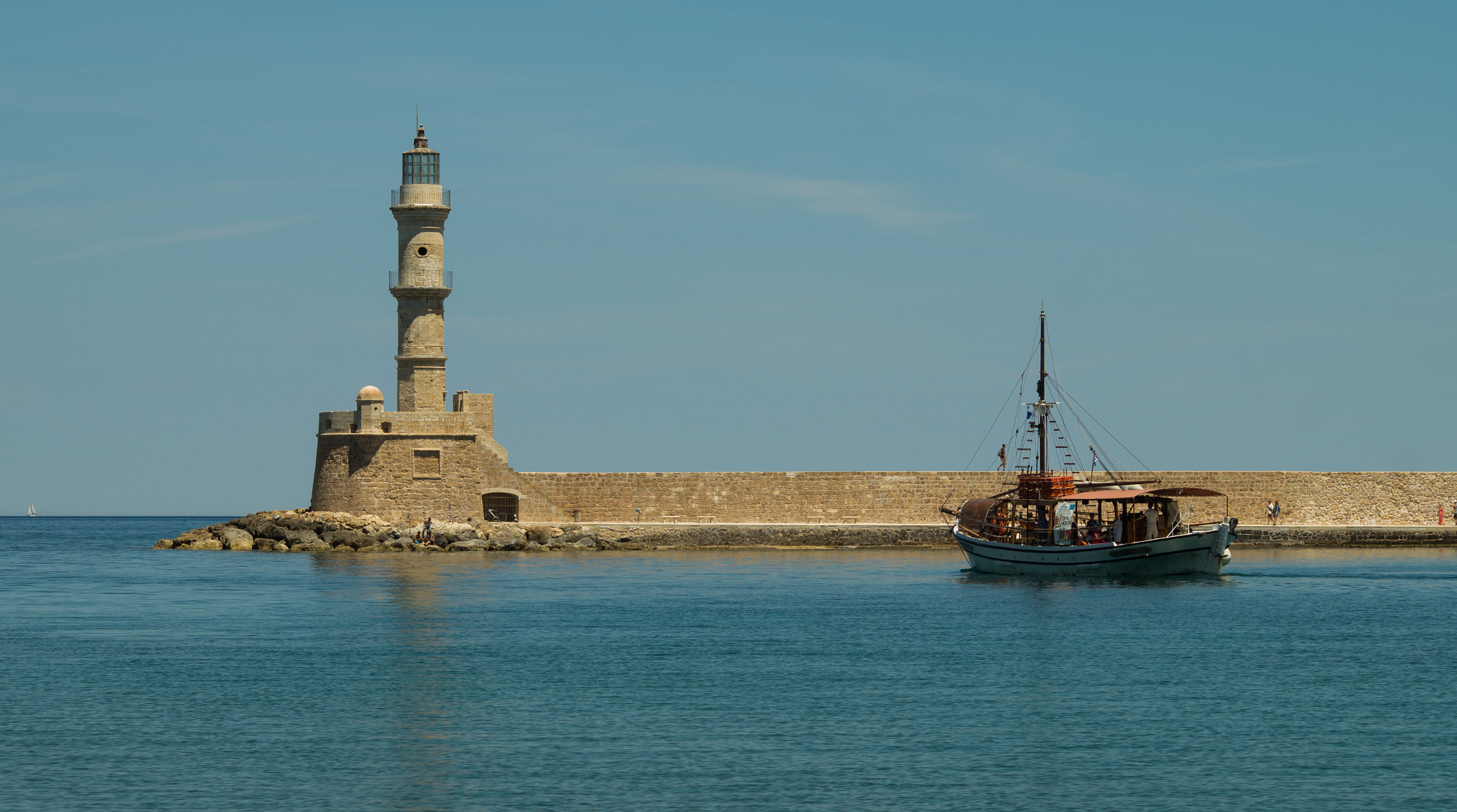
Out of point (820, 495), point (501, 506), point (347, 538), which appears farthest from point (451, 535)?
point (820, 495)

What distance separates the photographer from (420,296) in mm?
38531

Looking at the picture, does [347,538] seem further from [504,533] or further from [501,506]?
[501,506]

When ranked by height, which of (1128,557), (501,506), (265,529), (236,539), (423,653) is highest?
(501,506)

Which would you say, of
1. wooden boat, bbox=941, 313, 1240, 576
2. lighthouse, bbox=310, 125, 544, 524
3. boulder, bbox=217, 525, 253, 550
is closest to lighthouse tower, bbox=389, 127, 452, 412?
lighthouse, bbox=310, 125, 544, 524

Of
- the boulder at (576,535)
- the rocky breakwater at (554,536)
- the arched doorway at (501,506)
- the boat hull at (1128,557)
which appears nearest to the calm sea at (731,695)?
the boat hull at (1128,557)

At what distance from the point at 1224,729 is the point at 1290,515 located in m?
27.6

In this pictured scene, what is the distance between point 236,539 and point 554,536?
982 centimetres

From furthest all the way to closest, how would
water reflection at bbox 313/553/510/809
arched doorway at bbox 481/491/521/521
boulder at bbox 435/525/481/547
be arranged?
arched doorway at bbox 481/491/521/521, boulder at bbox 435/525/481/547, water reflection at bbox 313/553/510/809

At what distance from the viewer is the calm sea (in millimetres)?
13023

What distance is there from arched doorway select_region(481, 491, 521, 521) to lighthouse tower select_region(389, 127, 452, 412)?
301 cm

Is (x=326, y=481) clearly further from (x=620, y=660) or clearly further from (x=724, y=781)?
(x=724, y=781)

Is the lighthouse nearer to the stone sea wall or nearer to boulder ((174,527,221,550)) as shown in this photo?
the stone sea wall

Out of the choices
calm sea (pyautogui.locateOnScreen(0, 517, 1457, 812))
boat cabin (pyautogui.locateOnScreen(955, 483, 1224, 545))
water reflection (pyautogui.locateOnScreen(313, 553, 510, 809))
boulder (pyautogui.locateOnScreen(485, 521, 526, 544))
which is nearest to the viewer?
calm sea (pyautogui.locateOnScreen(0, 517, 1457, 812))

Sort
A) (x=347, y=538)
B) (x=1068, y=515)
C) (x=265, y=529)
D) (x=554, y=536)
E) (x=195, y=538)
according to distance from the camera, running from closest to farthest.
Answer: (x=1068, y=515), (x=347, y=538), (x=554, y=536), (x=265, y=529), (x=195, y=538)
